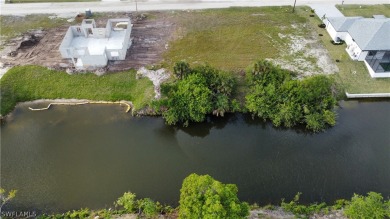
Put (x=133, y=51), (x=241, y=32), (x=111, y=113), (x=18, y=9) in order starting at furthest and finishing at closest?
(x=18, y=9) < (x=241, y=32) < (x=133, y=51) < (x=111, y=113)

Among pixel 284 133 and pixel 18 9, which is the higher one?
pixel 18 9

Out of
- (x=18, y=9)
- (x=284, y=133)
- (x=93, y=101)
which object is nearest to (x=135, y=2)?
(x=18, y=9)

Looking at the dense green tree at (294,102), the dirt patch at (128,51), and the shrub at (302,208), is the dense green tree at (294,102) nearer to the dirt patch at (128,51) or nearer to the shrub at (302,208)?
the shrub at (302,208)

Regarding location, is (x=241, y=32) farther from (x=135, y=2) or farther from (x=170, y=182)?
(x=170, y=182)

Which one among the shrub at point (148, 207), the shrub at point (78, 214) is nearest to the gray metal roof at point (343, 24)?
the shrub at point (148, 207)

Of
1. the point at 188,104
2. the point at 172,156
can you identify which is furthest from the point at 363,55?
the point at 172,156

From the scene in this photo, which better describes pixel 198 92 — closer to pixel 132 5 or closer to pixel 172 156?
pixel 172 156

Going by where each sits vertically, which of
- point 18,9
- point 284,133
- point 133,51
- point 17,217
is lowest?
point 17,217
